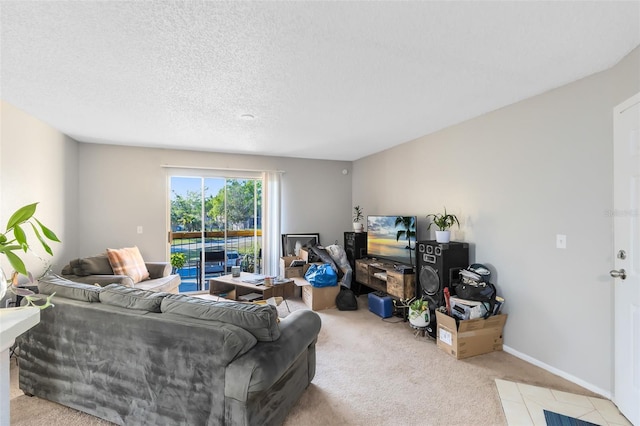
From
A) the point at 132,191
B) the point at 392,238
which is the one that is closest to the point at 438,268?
the point at 392,238

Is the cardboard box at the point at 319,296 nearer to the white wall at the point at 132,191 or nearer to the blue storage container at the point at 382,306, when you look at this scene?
the blue storage container at the point at 382,306

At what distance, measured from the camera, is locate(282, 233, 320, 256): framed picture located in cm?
541

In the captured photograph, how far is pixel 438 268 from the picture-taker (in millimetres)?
3207

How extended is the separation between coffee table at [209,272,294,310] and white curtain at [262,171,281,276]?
3.36 feet

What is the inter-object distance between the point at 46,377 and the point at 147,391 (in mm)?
920

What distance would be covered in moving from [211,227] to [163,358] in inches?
139

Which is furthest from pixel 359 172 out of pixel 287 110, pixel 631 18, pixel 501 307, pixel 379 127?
pixel 631 18

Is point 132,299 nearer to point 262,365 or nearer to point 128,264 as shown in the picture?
point 262,365

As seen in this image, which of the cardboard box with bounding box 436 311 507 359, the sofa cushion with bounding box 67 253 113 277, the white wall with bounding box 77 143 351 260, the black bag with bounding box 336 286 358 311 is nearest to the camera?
the cardboard box with bounding box 436 311 507 359

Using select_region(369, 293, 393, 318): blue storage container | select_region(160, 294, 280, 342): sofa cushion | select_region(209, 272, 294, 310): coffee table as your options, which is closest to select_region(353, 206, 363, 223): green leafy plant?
select_region(369, 293, 393, 318): blue storage container

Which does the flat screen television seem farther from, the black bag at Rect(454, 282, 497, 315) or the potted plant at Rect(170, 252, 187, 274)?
the potted plant at Rect(170, 252, 187, 274)

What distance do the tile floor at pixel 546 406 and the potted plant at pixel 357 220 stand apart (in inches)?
123

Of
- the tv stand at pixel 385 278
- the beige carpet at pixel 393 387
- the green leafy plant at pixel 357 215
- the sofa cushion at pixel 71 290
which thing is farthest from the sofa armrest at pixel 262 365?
the green leafy plant at pixel 357 215

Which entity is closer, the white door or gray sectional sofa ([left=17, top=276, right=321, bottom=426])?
gray sectional sofa ([left=17, top=276, right=321, bottom=426])
